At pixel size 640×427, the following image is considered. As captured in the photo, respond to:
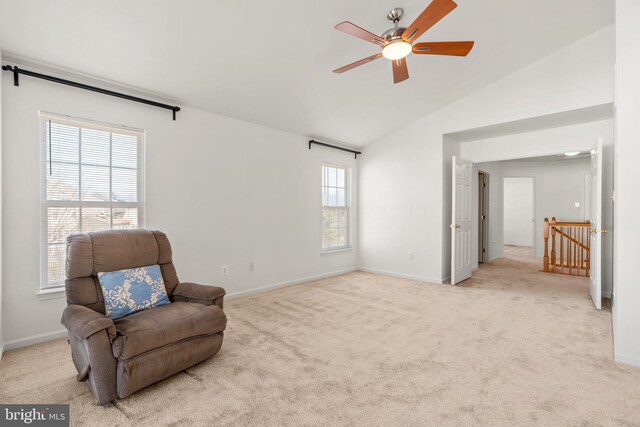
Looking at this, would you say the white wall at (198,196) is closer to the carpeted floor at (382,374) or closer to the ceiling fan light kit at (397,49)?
the carpeted floor at (382,374)

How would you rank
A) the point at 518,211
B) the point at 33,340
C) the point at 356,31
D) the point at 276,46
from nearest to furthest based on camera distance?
the point at 356,31 < the point at 33,340 < the point at 276,46 < the point at 518,211

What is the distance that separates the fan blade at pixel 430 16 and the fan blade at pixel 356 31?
194 millimetres

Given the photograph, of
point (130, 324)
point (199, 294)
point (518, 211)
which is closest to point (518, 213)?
point (518, 211)

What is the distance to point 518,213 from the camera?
9.97 meters

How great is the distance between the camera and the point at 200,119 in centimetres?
382

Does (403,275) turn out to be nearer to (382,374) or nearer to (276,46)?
(382,374)

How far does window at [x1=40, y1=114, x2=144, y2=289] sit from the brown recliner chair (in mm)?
740

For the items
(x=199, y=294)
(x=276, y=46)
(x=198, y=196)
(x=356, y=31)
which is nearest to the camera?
(x=356, y=31)

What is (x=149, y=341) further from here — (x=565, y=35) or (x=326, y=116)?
(x=565, y=35)

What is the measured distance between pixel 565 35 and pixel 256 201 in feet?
14.0

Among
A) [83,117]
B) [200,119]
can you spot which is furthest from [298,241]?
[83,117]

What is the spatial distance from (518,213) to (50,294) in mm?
11274

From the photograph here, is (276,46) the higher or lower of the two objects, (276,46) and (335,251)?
the higher

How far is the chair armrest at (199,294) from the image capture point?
255cm
